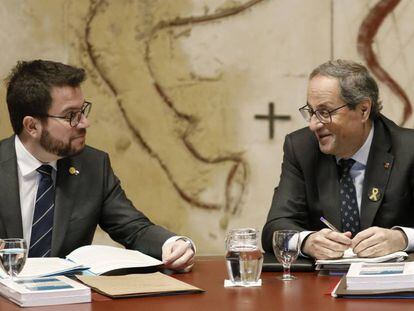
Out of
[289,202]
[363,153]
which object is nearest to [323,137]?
[363,153]

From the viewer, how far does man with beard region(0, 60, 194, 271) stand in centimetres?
330

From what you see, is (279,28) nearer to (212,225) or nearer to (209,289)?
(212,225)

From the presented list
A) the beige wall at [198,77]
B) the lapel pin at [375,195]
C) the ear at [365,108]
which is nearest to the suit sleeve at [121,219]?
the lapel pin at [375,195]

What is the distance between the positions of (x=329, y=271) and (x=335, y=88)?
1.00 meters

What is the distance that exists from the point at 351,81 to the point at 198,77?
55.2 inches

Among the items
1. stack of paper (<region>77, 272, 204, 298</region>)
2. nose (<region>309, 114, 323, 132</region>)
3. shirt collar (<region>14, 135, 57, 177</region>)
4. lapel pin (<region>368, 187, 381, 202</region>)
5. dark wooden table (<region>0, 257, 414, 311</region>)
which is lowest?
dark wooden table (<region>0, 257, 414, 311</region>)

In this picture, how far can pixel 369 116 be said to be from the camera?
3.59 metres

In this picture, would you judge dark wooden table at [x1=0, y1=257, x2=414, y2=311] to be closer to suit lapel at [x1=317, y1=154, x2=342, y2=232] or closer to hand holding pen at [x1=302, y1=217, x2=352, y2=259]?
hand holding pen at [x1=302, y1=217, x2=352, y2=259]

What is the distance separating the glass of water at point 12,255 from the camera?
7.86 feet

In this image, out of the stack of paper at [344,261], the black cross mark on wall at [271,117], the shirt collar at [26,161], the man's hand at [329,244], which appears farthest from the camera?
the black cross mark on wall at [271,117]

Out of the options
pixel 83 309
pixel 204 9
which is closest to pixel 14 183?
pixel 83 309

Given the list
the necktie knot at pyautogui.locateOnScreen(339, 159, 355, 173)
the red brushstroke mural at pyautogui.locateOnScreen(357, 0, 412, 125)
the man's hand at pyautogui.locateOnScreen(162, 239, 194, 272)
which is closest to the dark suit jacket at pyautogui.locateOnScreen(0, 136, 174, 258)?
the man's hand at pyautogui.locateOnScreen(162, 239, 194, 272)

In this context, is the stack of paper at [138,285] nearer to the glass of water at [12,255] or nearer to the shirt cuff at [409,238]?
the glass of water at [12,255]

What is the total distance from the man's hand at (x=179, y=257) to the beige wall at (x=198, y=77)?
1.87 m
